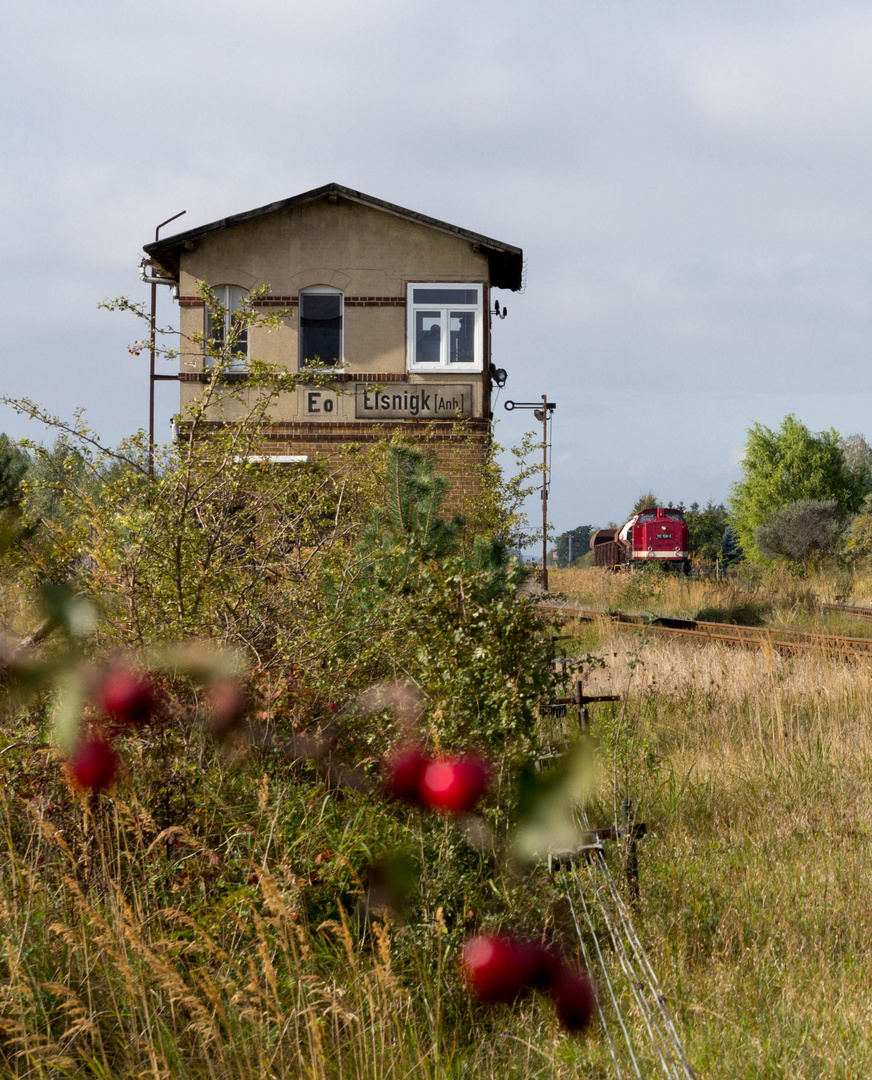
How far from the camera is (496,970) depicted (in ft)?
9.18

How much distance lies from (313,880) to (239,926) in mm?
437

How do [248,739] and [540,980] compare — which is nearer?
[540,980]

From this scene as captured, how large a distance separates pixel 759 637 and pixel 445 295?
28.2ft

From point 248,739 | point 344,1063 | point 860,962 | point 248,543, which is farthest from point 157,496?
point 860,962

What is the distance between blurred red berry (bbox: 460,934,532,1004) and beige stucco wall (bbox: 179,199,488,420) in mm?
14435

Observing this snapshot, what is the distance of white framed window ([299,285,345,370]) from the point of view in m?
16.7

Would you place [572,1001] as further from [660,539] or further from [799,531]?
[799,531]

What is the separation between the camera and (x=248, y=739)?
384cm

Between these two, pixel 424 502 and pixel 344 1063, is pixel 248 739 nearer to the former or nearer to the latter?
pixel 344 1063

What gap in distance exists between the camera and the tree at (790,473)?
55.3 metres

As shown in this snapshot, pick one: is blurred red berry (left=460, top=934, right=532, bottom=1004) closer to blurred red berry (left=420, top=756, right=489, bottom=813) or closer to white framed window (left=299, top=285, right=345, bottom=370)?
blurred red berry (left=420, top=756, right=489, bottom=813)

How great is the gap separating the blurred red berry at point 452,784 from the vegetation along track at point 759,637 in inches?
219

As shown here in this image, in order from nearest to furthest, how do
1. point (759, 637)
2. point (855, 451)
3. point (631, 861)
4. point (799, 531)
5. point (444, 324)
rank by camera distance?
point (631, 861) → point (759, 637) → point (444, 324) → point (799, 531) → point (855, 451)

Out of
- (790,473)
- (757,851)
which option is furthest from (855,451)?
(757,851)
